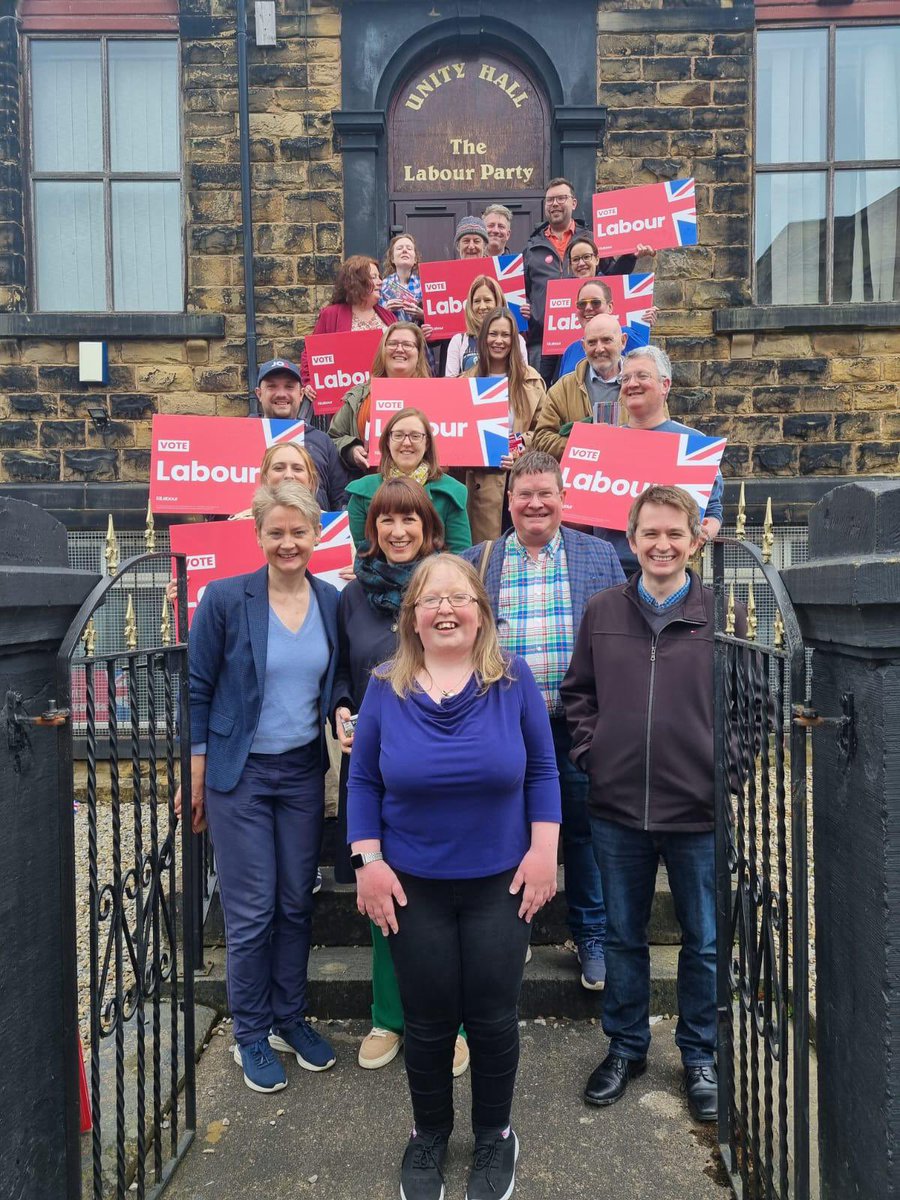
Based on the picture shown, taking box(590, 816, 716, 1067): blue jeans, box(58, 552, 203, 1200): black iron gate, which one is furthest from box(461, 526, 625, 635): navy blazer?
box(58, 552, 203, 1200): black iron gate

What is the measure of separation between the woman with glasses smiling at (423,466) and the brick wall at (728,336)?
5.13 m

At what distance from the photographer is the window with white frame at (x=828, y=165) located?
28.7 feet

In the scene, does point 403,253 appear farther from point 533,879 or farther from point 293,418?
point 533,879

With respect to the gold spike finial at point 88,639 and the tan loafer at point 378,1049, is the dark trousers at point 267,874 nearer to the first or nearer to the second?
the tan loafer at point 378,1049

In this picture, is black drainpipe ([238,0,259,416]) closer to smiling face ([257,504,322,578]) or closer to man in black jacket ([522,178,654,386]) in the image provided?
man in black jacket ([522,178,654,386])

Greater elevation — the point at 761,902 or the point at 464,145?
the point at 464,145

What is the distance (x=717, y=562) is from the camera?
110 inches

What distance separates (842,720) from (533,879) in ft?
3.25

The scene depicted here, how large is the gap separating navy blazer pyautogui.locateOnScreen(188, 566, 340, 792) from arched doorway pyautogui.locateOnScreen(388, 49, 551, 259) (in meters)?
6.44

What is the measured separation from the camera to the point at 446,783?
8.36 ft

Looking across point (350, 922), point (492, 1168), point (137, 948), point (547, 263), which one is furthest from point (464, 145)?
point (492, 1168)

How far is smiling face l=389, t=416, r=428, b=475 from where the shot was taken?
3.94 m

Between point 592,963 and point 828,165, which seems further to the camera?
point 828,165

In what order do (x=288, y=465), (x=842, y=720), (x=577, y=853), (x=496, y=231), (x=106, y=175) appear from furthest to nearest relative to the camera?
(x=106, y=175) → (x=496, y=231) → (x=288, y=465) → (x=577, y=853) → (x=842, y=720)
